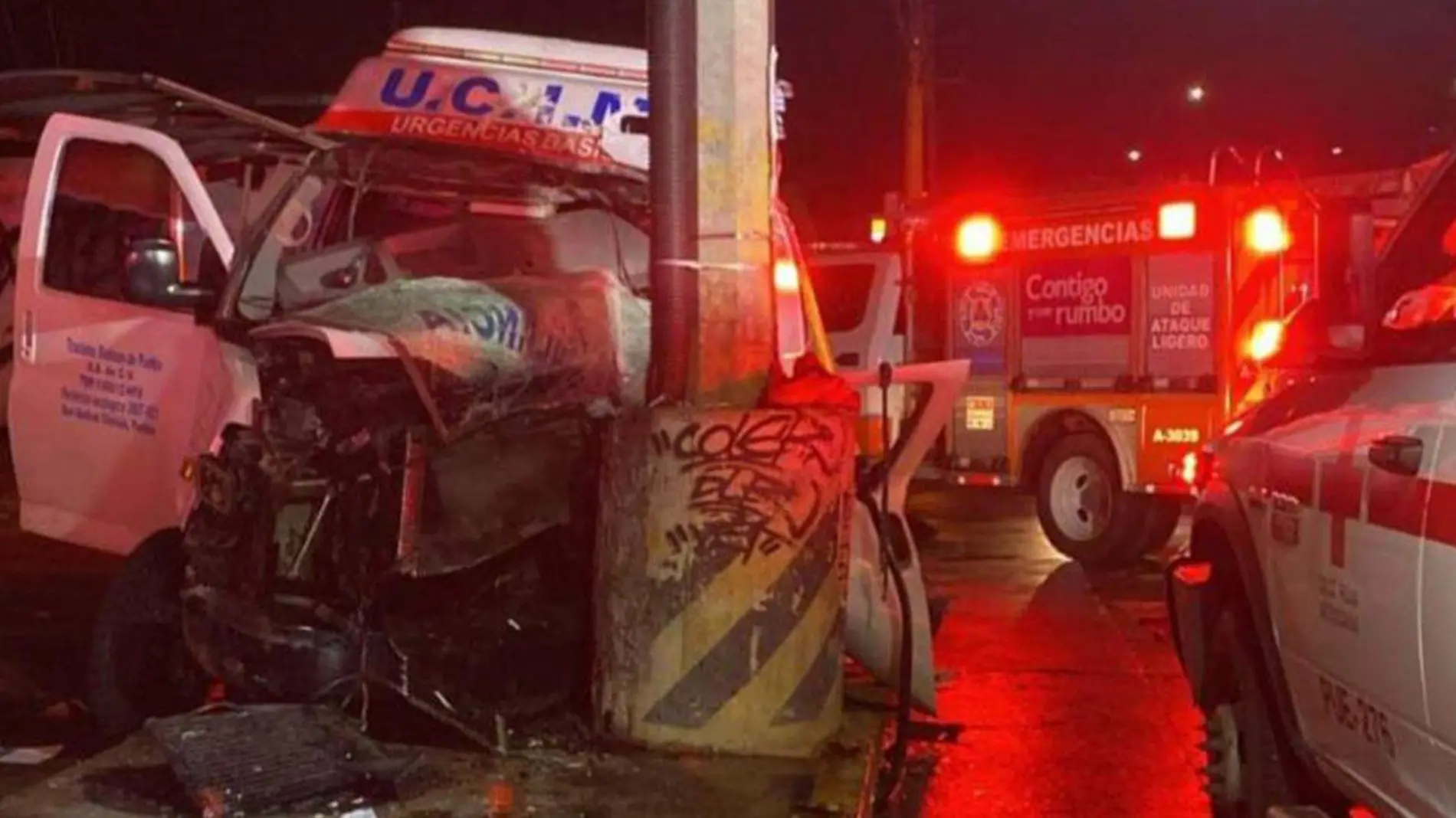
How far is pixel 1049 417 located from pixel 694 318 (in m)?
7.54

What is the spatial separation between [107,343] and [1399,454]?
525 centimetres

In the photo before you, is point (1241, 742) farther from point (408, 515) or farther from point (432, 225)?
point (432, 225)

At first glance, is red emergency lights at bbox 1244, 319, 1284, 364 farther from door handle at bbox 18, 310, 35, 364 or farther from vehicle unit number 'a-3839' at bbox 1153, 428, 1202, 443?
door handle at bbox 18, 310, 35, 364

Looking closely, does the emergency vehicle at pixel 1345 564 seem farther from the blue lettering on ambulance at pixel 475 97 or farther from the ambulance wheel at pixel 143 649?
the blue lettering on ambulance at pixel 475 97

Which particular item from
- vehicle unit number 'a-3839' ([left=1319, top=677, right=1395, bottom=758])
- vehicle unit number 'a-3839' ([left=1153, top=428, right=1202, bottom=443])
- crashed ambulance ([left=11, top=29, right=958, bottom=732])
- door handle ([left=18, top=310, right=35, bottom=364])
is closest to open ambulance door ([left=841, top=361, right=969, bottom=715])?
crashed ambulance ([left=11, top=29, right=958, bottom=732])

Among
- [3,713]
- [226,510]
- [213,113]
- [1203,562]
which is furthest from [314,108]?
[1203,562]

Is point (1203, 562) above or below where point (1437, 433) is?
below

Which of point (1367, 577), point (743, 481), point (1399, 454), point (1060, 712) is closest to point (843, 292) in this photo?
point (1060, 712)

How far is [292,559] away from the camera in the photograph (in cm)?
571

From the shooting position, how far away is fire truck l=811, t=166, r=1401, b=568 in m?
11.5

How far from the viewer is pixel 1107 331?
12273 mm

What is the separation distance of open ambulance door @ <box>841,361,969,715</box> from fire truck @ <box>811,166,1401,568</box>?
205 inches

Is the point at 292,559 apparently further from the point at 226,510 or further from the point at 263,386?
the point at 263,386

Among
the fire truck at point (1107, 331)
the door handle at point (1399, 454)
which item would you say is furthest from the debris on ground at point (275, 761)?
the fire truck at point (1107, 331)
